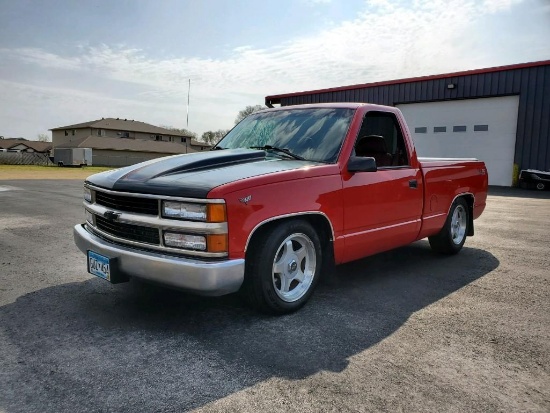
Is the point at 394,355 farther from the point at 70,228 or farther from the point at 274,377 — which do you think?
the point at 70,228

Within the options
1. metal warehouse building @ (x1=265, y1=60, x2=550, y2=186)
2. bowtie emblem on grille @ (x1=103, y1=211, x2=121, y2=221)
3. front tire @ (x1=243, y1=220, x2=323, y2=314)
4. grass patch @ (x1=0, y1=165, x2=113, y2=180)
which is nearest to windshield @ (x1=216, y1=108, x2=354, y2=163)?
front tire @ (x1=243, y1=220, x2=323, y2=314)

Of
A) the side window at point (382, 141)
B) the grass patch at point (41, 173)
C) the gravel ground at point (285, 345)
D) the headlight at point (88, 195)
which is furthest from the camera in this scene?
the grass patch at point (41, 173)

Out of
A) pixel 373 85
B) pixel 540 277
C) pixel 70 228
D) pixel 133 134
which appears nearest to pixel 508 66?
pixel 373 85

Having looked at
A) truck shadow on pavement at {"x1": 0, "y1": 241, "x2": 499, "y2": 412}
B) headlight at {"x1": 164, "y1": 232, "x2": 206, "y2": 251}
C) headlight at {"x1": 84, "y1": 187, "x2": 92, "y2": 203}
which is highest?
headlight at {"x1": 84, "y1": 187, "x2": 92, "y2": 203}

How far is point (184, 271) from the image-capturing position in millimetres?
2984

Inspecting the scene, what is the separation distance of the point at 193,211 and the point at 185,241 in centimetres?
23

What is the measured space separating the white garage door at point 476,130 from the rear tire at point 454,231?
15547mm

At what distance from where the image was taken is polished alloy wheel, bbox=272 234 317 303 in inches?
140

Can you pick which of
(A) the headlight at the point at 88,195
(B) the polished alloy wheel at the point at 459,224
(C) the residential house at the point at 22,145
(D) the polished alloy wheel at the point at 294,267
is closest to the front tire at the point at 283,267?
(D) the polished alloy wheel at the point at 294,267

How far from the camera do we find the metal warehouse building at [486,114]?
1888cm

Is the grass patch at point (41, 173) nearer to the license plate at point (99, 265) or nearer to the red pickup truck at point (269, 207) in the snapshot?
the license plate at point (99, 265)

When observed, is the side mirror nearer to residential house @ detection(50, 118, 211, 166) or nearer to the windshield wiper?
the windshield wiper

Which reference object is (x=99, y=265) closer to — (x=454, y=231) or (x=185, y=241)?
(x=185, y=241)

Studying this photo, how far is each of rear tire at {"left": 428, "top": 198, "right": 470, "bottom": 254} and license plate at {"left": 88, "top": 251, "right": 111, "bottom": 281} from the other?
4184 mm
